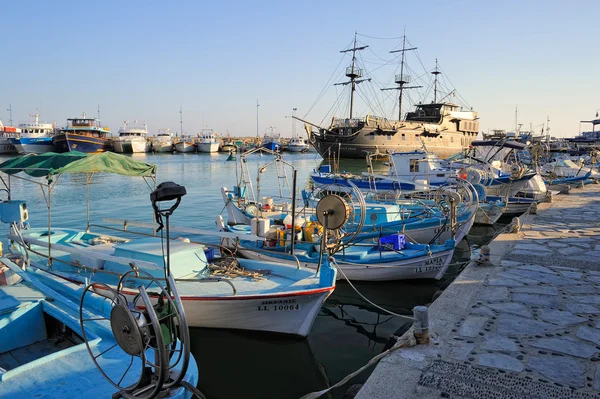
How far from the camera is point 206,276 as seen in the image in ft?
28.4

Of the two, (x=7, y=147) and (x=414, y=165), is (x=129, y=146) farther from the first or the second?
(x=414, y=165)

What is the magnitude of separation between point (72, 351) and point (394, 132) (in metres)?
58.7

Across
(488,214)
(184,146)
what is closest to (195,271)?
(488,214)

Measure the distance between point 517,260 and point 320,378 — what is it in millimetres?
4763

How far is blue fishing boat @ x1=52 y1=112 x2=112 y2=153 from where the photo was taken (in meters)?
62.7

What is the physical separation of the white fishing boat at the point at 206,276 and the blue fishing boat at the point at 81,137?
2318 inches

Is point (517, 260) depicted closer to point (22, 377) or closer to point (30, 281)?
point (22, 377)

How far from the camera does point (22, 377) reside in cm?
455

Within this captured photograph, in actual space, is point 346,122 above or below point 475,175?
above

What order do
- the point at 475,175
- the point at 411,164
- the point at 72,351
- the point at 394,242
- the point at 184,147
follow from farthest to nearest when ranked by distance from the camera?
the point at 184,147 < the point at 411,164 < the point at 475,175 < the point at 394,242 < the point at 72,351

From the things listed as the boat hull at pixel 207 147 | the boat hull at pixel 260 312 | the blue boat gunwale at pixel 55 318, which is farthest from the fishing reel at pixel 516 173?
the boat hull at pixel 207 147

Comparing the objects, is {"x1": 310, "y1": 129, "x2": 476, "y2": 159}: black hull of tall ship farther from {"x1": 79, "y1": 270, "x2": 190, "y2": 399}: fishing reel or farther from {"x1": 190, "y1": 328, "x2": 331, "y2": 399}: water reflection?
{"x1": 79, "y1": 270, "x2": 190, "y2": 399}: fishing reel

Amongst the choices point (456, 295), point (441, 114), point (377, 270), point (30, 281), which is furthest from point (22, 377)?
point (441, 114)

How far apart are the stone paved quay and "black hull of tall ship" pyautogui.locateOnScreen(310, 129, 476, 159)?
50426 millimetres
